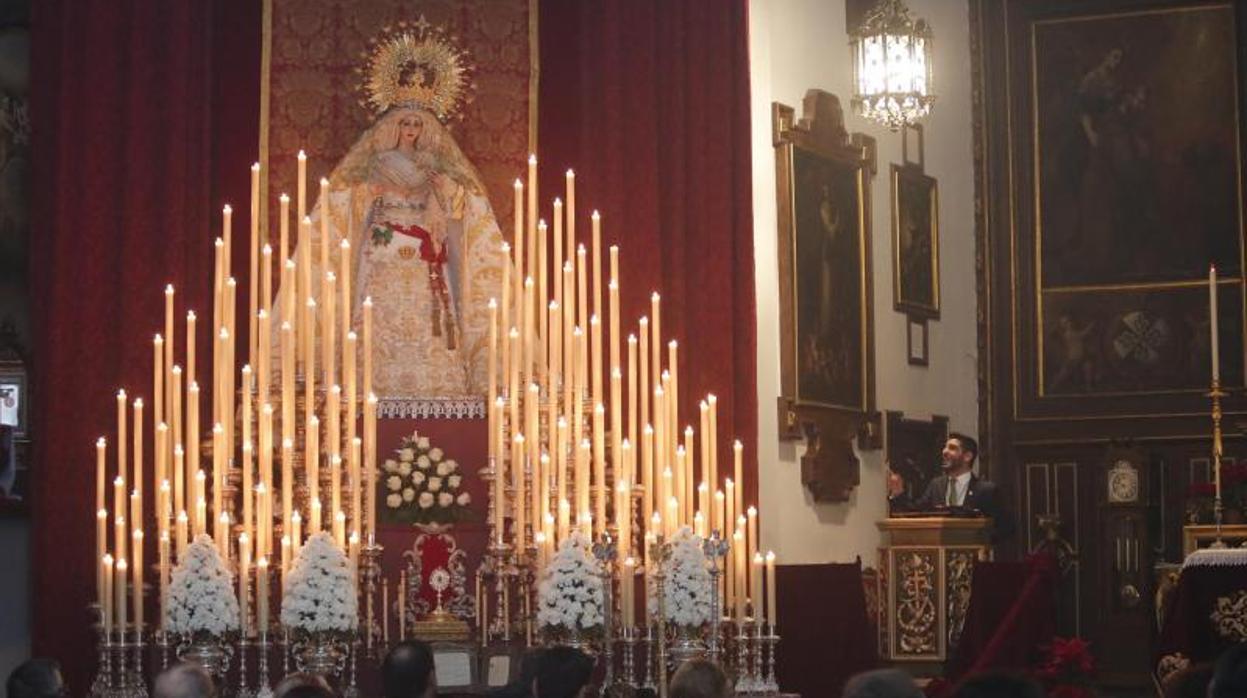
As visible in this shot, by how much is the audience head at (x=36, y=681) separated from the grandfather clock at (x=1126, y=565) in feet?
36.0

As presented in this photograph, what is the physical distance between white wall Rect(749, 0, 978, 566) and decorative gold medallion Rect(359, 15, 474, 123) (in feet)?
6.86

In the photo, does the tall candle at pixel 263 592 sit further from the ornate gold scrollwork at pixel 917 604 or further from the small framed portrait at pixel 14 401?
the ornate gold scrollwork at pixel 917 604

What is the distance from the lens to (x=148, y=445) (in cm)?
1332

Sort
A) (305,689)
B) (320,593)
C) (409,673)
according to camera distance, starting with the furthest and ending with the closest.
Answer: (320,593) → (409,673) → (305,689)

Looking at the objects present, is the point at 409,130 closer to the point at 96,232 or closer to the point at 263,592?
the point at 96,232

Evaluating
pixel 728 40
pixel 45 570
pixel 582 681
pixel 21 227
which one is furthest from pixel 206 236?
pixel 582 681

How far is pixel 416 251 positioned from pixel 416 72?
1.12 metres

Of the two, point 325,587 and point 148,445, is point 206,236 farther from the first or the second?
point 325,587

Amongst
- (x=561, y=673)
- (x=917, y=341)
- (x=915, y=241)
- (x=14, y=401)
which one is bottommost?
(x=561, y=673)

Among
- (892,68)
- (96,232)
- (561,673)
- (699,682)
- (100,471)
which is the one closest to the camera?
(699,682)

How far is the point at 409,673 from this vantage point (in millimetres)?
7625

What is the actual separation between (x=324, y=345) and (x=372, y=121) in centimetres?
220

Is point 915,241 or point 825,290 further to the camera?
point 915,241

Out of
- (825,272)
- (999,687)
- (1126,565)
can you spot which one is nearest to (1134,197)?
(1126,565)
